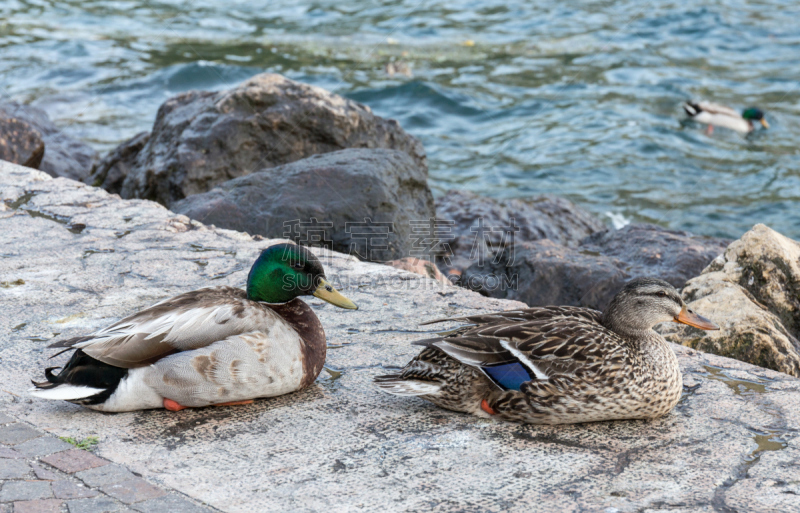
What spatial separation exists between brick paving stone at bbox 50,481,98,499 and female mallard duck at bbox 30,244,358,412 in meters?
0.51

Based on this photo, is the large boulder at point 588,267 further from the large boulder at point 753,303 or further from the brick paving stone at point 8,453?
the brick paving stone at point 8,453

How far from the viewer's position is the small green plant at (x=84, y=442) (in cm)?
304

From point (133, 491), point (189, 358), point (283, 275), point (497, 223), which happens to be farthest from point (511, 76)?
point (133, 491)

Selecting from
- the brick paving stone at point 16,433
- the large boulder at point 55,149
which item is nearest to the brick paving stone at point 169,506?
the brick paving stone at point 16,433

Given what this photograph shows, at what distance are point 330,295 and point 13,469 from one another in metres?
1.49

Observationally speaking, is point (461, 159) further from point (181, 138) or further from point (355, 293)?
point (355, 293)

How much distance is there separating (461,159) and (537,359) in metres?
8.62

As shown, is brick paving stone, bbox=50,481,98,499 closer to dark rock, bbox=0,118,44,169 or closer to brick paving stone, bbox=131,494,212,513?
brick paving stone, bbox=131,494,212,513

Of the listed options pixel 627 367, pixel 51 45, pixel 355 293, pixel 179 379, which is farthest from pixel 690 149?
pixel 51 45

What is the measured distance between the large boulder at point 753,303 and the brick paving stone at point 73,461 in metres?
3.13

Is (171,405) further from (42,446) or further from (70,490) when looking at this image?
(70,490)

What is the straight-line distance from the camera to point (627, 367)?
337 centimetres

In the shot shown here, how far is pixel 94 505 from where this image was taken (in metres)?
2.62

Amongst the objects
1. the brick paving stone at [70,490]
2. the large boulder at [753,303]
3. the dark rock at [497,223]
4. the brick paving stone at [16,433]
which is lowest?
the dark rock at [497,223]
